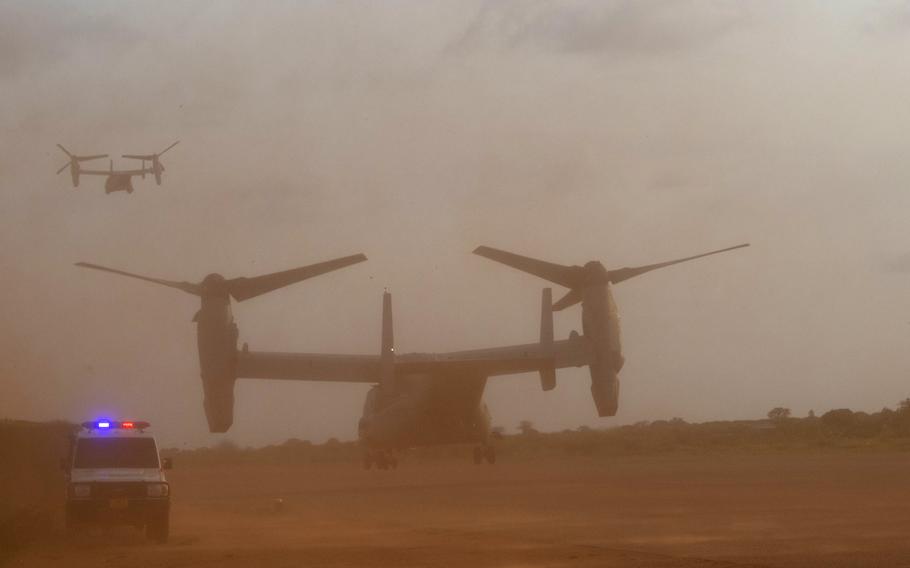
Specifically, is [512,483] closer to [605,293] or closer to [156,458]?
[605,293]

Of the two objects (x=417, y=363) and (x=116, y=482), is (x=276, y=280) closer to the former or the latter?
(x=417, y=363)

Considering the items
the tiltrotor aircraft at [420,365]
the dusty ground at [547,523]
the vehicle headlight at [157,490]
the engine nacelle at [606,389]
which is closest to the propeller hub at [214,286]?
the tiltrotor aircraft at [420,365]

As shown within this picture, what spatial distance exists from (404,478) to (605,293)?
11350 mm

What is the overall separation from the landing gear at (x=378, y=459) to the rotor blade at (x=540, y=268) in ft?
45.3

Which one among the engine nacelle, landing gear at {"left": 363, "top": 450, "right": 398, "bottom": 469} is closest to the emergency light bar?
the engine nacelle

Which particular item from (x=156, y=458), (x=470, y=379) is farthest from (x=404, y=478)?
(x=156, y=458)

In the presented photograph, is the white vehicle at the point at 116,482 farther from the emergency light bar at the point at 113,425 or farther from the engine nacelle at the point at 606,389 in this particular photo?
the engine nacelle at the point at 606,389

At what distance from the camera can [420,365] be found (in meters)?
45.3

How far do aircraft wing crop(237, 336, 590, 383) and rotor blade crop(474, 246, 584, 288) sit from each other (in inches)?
71.3

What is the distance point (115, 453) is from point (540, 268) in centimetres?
1949

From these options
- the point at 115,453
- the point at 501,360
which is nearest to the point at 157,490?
the point at 115,453

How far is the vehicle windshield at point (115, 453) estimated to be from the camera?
2259 centimetres

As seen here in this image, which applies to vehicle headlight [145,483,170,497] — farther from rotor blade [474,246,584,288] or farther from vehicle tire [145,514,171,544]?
rotor blade [474,246,584,288]

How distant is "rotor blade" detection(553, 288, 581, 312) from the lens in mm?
39281
